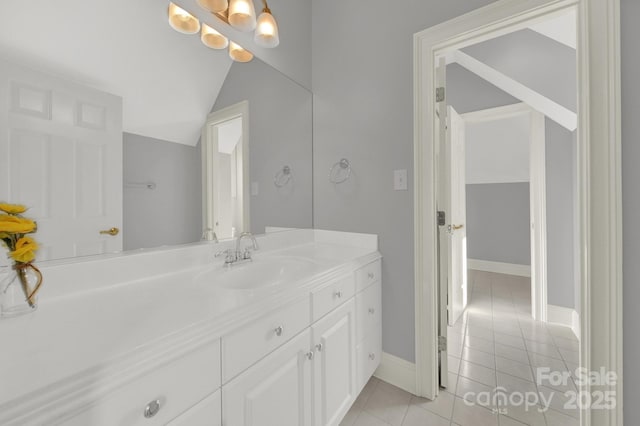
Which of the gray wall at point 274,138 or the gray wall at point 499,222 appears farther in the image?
the gray wall at point 499,222

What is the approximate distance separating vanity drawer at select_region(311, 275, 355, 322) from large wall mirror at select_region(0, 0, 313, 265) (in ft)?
2.05

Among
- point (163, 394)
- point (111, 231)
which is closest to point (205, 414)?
point (163, 394)

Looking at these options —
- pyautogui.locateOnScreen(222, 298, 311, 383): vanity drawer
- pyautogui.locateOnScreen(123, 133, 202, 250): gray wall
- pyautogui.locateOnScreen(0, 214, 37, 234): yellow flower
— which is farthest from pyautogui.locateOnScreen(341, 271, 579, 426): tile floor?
pyautogui.locateOnScreen(0, 214, 37, 234): yellow flower

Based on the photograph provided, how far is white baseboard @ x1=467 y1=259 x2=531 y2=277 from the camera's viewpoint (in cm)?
388

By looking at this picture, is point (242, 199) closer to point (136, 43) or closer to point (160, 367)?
point (136, 43)

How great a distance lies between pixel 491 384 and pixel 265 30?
243cm

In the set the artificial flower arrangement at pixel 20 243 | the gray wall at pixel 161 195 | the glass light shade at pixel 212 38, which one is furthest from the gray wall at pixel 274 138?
the artificial flower arrangement at pixel 20 243

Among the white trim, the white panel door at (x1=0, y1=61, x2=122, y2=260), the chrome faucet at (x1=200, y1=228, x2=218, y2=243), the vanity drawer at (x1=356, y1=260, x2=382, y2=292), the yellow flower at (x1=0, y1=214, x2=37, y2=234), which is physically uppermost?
the white trim

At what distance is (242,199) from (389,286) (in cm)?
104

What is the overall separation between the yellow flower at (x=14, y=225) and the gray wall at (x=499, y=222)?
Result: 194 inches

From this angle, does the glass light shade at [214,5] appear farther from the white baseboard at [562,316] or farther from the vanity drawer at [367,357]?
the white baseboard at [562,316]

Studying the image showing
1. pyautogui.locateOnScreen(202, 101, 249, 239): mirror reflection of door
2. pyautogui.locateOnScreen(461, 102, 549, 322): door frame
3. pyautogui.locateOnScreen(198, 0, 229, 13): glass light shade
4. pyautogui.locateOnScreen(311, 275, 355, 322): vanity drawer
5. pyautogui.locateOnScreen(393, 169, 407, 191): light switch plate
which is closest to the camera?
pyautogui.locateOnScreen(311, 275, 355, 322): vanity drawer

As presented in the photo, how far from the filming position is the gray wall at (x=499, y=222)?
3957 millimetres

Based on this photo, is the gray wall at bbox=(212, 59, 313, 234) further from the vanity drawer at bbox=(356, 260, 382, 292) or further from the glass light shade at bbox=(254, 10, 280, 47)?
the vanity drawer at bbox=(356, 260, 382, 292)
